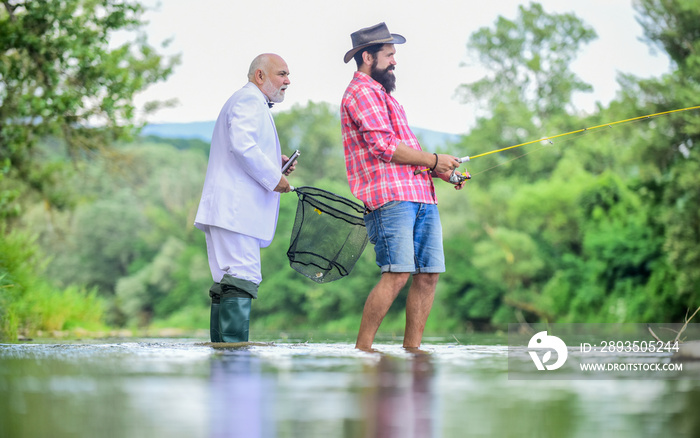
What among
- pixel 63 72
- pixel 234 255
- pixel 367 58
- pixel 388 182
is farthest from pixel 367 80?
pixel 63 72

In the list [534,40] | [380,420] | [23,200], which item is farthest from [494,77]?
[380,420]

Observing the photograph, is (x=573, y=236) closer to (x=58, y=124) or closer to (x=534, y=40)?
(x=534, y=40)

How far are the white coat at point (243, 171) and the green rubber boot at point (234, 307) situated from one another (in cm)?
30

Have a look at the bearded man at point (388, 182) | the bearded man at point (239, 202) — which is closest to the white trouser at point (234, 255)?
the bearded man at point (239, 202)

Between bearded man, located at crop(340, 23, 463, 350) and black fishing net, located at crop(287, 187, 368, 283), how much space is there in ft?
1.69

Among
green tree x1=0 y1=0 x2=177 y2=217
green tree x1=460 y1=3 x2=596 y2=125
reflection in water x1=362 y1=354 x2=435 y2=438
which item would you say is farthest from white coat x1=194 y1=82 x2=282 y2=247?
green tree x1=460 y1=3 x2=596 y2=125

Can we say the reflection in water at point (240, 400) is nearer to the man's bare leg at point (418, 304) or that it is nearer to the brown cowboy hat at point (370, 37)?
the man's bare leg at point (418, 304)

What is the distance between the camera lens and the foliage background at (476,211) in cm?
1266

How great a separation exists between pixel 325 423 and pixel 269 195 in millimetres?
3068

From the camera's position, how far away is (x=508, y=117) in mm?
35219

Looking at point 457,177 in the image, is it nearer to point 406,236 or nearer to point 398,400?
point 406,236

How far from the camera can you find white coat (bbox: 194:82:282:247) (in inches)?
184

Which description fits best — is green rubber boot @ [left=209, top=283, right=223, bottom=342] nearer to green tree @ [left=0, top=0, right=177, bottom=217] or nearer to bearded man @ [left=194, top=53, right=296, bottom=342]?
bearded man @ [left=194, top=53, right=296, bottom=342]

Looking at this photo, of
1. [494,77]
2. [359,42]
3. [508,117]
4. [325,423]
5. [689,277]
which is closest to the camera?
[325,423]
